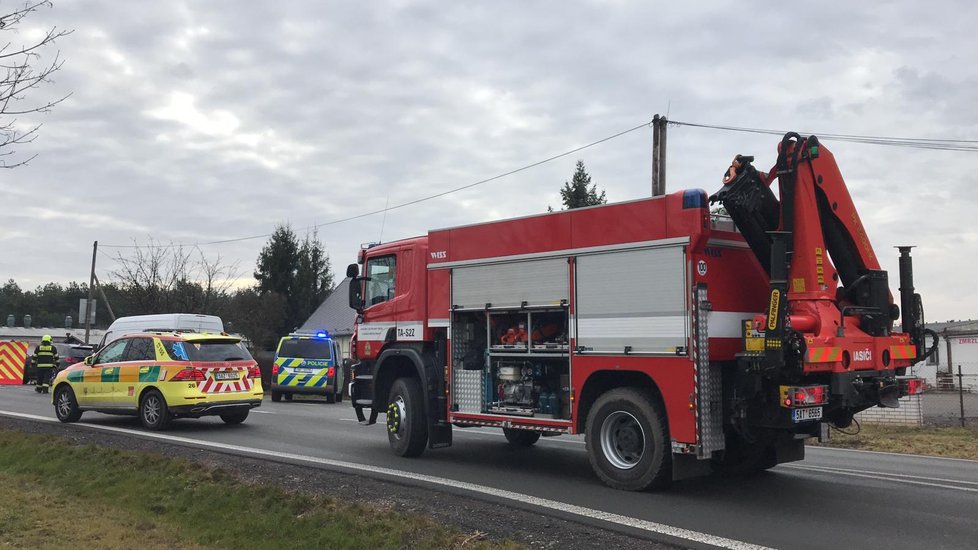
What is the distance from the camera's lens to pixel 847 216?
345 inches

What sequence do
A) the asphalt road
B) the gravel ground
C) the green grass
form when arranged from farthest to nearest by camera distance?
the asphalt road
the green grass
the gravel ground

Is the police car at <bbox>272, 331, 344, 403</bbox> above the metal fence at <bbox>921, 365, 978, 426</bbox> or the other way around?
above

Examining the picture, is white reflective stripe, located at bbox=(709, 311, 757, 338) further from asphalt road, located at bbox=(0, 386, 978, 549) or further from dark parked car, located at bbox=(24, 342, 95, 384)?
dark parked car, located at bbox=(24, 342, 95, 384)

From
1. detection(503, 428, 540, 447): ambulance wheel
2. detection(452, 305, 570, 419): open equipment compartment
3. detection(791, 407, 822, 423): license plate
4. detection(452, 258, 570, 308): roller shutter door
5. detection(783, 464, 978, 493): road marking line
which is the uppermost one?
detection(452, 258, 570, 308): roller shutter door

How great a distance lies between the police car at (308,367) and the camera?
74.6ft

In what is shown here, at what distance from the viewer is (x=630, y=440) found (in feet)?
28.1

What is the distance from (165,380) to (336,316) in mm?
31330

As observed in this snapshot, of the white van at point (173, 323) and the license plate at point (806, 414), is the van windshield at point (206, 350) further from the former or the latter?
the license plate at point (806, 414)

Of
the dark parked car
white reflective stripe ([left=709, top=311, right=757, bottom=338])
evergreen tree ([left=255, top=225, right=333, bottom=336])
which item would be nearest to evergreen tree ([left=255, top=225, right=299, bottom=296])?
evergreen tree ([left=255, top=225, right=333, bottom=336])

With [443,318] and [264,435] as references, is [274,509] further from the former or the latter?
[264,435]

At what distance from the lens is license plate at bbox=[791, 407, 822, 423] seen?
775cm

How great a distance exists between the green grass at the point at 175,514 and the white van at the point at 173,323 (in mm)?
12530

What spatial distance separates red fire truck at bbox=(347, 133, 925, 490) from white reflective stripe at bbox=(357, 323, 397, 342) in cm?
201

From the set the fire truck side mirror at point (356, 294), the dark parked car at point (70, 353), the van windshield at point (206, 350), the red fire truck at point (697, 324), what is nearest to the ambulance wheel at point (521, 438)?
the red fire truck at point (697, 324)
